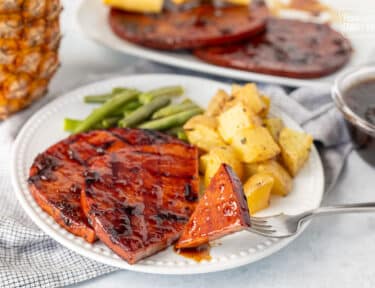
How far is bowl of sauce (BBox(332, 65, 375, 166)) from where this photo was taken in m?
3.88

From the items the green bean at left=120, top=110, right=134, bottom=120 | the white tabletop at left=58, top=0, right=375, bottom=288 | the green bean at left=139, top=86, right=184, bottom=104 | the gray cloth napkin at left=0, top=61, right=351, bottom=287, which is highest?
the green bean at left=139, top=86, right=184, bottom=104

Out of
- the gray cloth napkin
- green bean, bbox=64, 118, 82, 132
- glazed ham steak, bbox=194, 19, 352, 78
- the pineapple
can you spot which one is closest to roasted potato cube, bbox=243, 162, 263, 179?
the gray cloth napkin

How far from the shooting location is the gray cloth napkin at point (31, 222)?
127 inches

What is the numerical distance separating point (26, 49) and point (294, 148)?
1841 mm

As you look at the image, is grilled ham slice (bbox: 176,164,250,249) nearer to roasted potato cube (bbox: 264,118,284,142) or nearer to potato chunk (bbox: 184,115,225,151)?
potato chunk (bbox: 184,115,225,151)

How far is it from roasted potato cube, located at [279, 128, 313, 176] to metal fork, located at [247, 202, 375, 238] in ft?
1.50

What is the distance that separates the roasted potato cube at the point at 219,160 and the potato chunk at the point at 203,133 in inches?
5.1

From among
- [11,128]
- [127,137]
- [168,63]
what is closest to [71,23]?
[168,63]

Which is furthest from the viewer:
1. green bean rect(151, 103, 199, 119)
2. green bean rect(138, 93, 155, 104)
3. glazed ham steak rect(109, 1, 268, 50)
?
glazed ham steak rect(109, 1, 268, 50)

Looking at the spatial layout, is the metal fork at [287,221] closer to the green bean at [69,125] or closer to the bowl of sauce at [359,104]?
the bowl of sauce at [359,104]

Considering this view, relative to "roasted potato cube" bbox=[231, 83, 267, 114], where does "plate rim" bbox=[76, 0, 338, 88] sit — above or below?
below

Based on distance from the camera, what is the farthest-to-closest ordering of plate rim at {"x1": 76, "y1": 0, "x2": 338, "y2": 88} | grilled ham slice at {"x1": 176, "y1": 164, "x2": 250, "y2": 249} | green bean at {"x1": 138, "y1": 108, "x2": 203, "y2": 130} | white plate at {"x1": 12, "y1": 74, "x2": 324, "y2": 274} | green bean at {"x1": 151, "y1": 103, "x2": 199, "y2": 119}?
plate rim at {"x1": 76, "y1": 0, "x2": 338, "y2": 88} < green bean at {"x1": 151, "y1": 103, "x2": 199, "y2": 119} < green bean at {"x1": 138, "y1": 108, "x2": 203, "y2": 130} < white plate at {"x1": 12, "y1": 74, "x2": 324, "y2": 274} < grilled ham slice at {"x1": 176, "y1": 164, "x2": 250, "y2": 249}

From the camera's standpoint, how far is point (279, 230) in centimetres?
320

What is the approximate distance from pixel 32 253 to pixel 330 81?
8.80 ft
